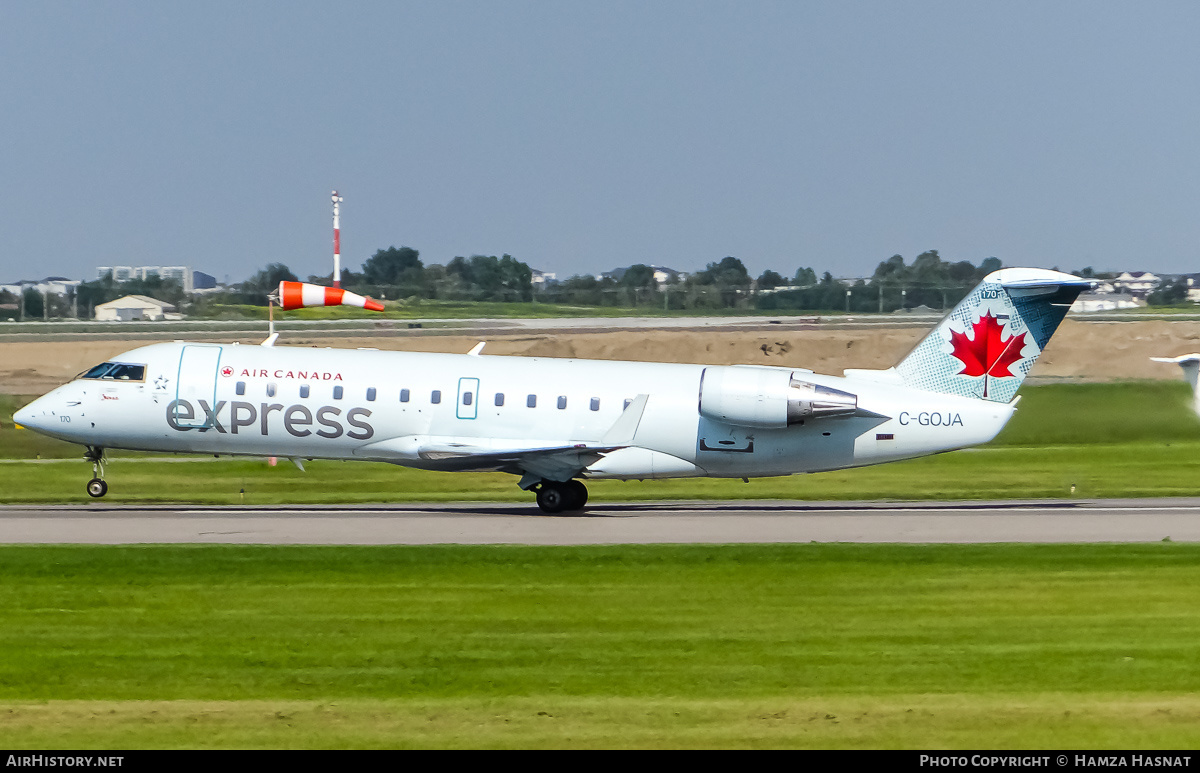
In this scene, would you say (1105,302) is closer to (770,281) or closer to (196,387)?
(770,281)

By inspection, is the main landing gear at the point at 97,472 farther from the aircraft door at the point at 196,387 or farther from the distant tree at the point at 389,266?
the distant tree at the point at 389,266

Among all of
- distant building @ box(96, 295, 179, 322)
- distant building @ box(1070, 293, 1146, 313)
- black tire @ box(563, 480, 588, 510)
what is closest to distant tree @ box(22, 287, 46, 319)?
distant building @ box(96, 295, 179, 322)

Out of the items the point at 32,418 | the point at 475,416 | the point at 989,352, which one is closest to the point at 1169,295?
the point at 989,352

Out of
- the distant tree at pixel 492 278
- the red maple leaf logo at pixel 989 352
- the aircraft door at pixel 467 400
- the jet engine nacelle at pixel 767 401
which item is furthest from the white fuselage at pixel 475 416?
the distant tree at pixel 492 278

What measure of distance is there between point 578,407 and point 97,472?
10416 millimetres

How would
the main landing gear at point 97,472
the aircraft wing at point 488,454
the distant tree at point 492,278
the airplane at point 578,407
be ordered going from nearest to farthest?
1. the aircraft wing at point 488,454
2. the airplane at point 578,407
3. the main landing gear at point 97,472
4. the distant tree at point 492,278

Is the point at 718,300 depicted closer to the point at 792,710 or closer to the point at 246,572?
the point at 246,572

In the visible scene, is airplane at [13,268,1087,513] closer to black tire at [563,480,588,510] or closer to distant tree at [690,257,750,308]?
black tire at [563,480,588,510]

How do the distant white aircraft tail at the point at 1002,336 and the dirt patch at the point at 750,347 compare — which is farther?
the dirt patch at the point at 750,347

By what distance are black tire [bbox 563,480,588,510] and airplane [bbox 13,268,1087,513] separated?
0.03m

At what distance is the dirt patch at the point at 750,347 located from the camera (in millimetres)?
59750

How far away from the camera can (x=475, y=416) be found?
28.5 m

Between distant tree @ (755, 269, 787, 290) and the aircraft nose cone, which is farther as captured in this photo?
distant tree @ (755, 269, 787, 290)

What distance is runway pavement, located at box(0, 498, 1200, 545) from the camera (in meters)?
24.2
